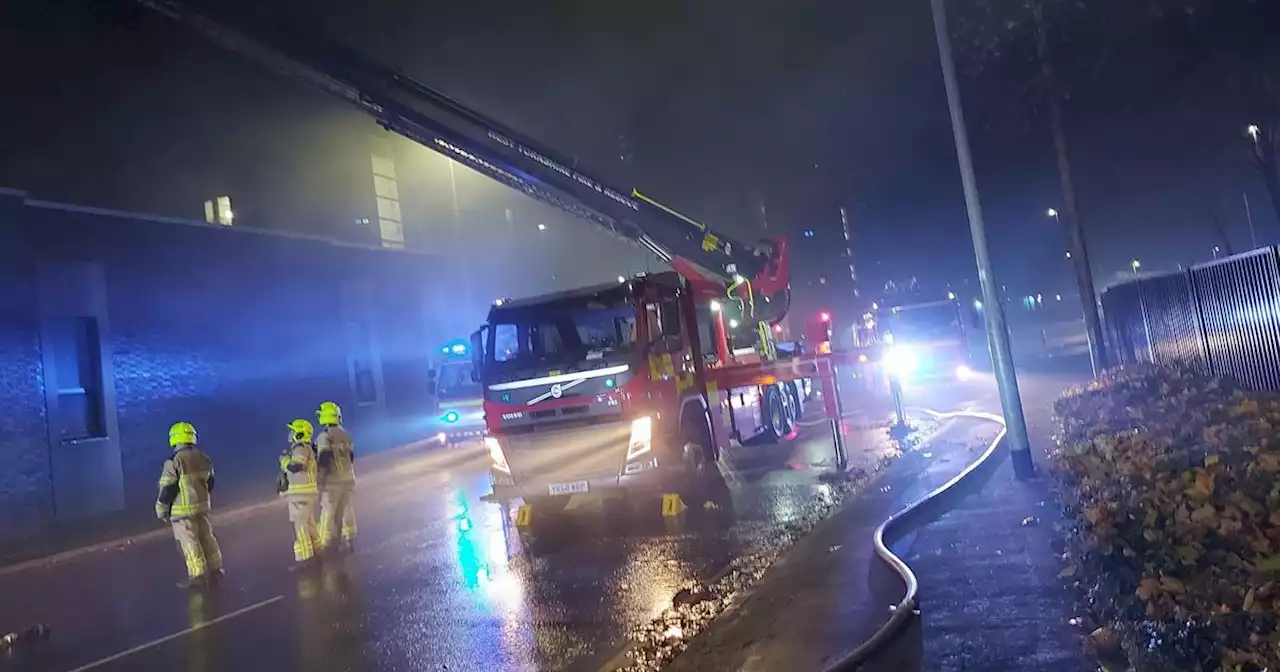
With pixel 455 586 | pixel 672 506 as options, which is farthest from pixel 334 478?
pixel 672 506

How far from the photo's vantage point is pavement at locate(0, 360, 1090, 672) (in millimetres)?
6043

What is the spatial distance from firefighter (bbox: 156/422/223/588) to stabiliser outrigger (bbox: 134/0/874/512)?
10.0 ft

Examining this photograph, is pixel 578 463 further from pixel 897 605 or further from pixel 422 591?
pixel 897 605

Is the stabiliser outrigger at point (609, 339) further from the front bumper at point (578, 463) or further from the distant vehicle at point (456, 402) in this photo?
the distant vehicle at point (456, 402)

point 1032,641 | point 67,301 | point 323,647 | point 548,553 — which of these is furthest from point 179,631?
point 67,301

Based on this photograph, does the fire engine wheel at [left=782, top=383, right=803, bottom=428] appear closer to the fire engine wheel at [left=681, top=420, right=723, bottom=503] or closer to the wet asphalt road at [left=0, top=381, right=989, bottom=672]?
the wet asphalt road at [left=0, top=381, right=989, bottom=672]

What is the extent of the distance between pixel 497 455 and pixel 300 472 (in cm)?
214

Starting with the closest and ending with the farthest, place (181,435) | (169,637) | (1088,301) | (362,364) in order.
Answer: (169,637)
(181,435)
(1088,301)
(362,364)

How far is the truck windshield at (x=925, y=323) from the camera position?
25.2 metres

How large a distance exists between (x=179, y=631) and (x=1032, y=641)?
6.44 metres

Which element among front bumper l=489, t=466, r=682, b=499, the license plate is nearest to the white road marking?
front bumper l=489, t=466, r=682, b=499

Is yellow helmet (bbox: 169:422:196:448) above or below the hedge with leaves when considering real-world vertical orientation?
above

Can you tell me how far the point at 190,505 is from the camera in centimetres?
914

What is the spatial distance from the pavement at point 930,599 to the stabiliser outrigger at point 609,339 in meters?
2.57
